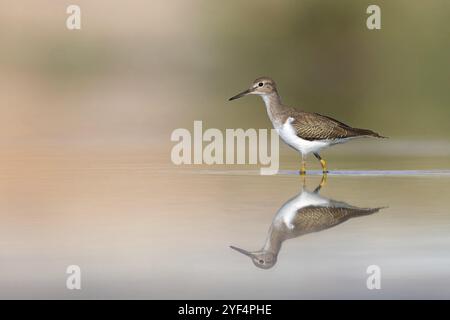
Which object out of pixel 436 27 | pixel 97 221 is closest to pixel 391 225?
pixel 97 221

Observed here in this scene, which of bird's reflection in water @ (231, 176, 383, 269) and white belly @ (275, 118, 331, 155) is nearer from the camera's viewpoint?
bird's reflection in water @ (231, 176, 383, 269)

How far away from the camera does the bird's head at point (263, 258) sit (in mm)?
8021

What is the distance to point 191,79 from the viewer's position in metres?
26.5

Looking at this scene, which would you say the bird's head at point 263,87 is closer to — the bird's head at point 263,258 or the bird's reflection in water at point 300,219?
the bird's reflection in water at point 300,219

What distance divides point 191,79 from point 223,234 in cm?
1783

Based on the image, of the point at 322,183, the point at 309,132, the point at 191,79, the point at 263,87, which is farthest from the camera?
the point at 191,79

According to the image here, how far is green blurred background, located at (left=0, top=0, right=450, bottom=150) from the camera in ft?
76.3

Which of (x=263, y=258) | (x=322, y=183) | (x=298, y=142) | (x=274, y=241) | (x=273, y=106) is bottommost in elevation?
(x=263, y=258)

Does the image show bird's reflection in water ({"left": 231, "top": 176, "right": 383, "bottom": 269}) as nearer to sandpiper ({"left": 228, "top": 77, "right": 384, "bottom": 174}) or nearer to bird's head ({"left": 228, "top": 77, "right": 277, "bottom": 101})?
sandpiper ({"left": 228, "top": 77, "right": 384, "bottom": 174})

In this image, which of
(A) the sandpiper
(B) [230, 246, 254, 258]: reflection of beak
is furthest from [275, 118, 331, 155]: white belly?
(B) [230, 246, 254, 258]: reflection of beak

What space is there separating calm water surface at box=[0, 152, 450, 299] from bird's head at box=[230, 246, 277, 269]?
0.04 ft

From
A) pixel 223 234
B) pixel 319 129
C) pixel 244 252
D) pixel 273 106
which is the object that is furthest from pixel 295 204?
pixel 273 106

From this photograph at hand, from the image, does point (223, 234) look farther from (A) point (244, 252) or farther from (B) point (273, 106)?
(B) point (273, 106)

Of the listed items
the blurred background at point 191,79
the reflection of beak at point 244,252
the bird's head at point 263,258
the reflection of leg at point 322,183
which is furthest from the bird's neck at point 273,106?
the bird's head at point 263,258
